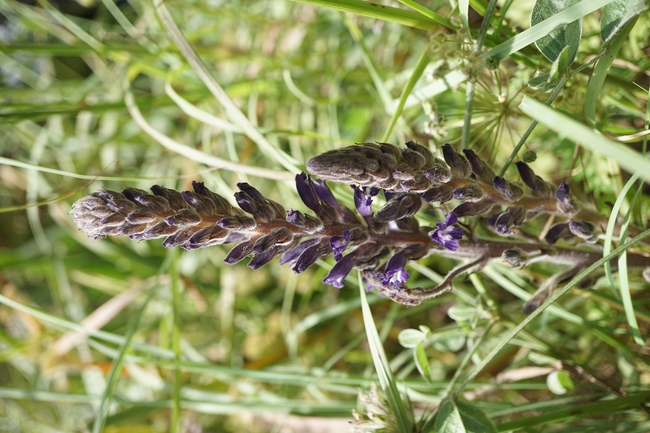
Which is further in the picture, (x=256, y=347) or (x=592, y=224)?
(x=256, y=347)

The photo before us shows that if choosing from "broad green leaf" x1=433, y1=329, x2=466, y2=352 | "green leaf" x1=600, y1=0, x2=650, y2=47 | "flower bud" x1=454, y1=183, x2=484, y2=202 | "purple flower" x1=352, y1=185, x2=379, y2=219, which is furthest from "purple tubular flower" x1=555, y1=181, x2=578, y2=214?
"broad green leaf" x1=433, y1=329, x2=466, y2=352

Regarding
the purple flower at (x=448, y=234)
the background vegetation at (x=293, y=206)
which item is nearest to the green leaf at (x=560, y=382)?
the background vegetation at (x=293, y=206)

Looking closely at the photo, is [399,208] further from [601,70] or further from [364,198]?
[601,70]

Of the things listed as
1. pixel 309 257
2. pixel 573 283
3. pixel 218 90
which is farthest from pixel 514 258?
pixel 218 90

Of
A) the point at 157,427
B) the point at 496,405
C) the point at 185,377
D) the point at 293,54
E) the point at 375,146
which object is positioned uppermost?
the point at 375,146

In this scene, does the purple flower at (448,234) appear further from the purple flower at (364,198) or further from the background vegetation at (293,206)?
the background vegetation at (293,206)

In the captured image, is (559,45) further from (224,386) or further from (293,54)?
(224,386)

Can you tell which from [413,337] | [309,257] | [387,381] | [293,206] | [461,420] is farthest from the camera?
[293,206]

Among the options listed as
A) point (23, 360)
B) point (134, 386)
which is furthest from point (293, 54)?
point (23, 360)
